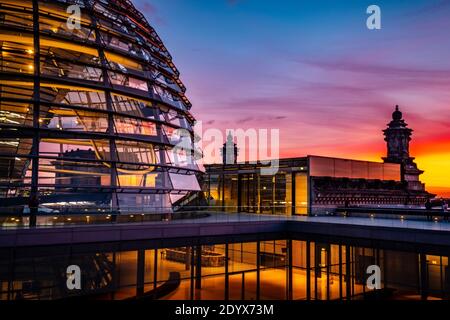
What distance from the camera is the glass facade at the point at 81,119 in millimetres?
22234

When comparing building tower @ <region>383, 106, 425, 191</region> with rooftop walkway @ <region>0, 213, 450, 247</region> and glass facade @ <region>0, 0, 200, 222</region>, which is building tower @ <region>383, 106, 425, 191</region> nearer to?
rooftop walkway @ <region>0, 213, 450, 247</region>

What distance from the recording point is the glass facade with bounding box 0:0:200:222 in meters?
22.2

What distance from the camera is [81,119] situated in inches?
953

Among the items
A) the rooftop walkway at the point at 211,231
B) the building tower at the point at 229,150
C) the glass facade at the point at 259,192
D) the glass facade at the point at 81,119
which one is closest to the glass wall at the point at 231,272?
the rooftop walkway at the point at 211,231

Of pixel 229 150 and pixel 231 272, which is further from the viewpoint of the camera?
pixel 229 150

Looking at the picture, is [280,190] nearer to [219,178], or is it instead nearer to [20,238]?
[219,178]

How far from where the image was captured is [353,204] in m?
43.4

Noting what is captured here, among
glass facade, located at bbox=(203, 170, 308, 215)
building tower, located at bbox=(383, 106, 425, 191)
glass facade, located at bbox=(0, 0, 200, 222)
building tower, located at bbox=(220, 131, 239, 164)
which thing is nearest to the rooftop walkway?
glass facade, located at bbox=(0, 0, 200, 222)

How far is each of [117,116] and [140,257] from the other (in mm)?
8150

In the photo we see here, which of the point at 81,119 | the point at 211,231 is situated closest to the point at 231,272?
the point at 211,231

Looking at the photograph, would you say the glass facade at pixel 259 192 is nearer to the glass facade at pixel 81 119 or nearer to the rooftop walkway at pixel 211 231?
the rooftop walkway at pixel 211 231

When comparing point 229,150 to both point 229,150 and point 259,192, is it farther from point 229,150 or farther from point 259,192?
point 259,192

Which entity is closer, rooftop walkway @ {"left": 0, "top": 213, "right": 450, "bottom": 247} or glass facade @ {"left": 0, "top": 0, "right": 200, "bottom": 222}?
rooftop walkway @ {"left": 0, "top": 213, "right": 450, "bottom": 247}

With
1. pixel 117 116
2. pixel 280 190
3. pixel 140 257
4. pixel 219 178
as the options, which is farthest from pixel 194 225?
pixel 219 178
